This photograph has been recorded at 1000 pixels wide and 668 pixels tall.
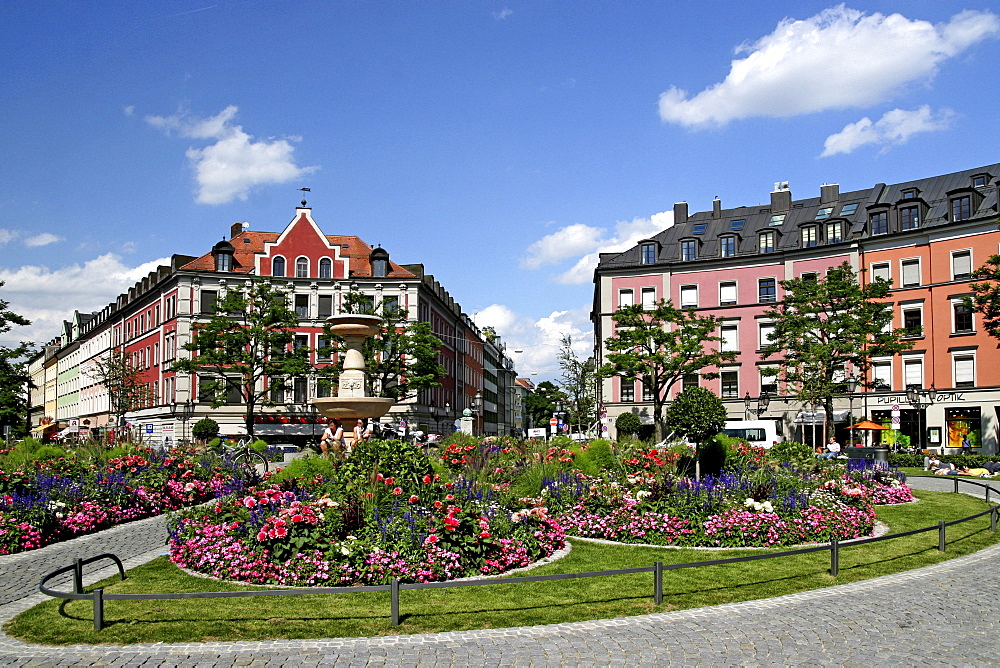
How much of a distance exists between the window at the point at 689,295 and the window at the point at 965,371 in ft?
56.0

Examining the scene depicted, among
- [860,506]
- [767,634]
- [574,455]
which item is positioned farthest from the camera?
[574,455]

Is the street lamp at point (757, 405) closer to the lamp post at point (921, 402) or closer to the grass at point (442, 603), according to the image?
the lamp post at point (921, 402)

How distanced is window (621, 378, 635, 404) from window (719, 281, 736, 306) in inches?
329

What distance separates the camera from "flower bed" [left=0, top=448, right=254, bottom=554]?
13.6 m

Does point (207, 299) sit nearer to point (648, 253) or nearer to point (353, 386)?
point (648, 253)

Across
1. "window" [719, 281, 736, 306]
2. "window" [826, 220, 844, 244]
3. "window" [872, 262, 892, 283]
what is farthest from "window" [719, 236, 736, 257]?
"window" [872, 262, 892, 283]

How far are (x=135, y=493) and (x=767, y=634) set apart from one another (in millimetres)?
12613

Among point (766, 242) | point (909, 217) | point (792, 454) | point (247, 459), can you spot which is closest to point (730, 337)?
point (766, 242)

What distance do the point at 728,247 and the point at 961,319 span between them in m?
15.8

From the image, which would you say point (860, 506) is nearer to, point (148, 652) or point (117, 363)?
point (148, 652)

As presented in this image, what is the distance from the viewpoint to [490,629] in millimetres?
8328

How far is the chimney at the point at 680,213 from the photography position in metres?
65.0

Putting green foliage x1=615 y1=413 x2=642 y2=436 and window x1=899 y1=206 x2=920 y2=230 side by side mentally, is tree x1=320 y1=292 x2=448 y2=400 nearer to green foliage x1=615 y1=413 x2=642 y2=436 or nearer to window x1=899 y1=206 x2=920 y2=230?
green foliage x1=615 y1=413 x2=642 y2=436

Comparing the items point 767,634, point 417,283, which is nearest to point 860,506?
point 767,634
